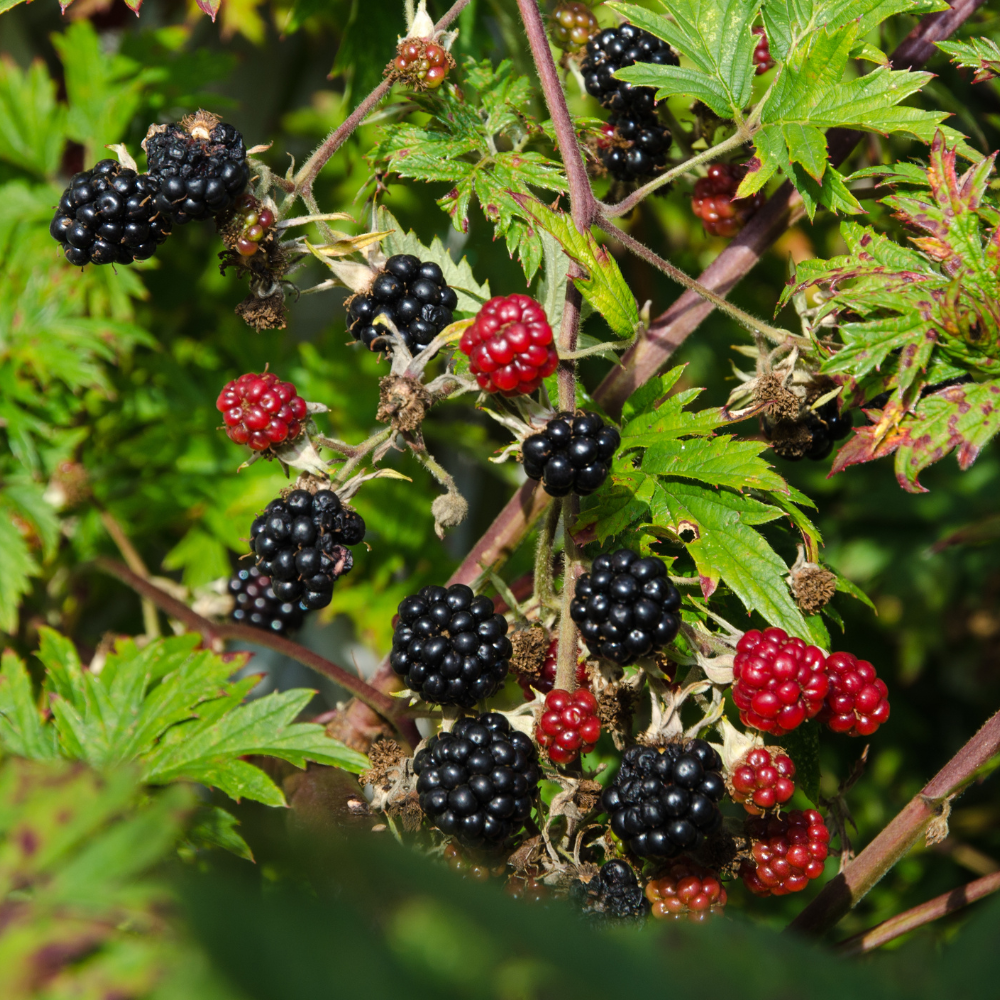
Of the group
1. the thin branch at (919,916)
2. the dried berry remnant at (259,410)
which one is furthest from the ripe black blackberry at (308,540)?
the thin branch at (919,916)

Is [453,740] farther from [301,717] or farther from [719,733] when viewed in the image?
[301,717]

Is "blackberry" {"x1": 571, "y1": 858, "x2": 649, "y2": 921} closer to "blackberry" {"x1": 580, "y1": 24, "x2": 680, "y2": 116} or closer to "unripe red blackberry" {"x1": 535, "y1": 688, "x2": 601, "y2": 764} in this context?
"unripe red blackberry" {"x1": 535, "y1": 688, "x2": 601, "y2": 764}

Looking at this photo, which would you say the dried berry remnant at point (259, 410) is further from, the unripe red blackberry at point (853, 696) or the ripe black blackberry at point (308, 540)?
the unripe red blackberry at point (853, 696)

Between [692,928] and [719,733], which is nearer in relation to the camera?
[692,928]

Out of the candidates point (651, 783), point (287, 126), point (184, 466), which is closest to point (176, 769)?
point (651, 783)

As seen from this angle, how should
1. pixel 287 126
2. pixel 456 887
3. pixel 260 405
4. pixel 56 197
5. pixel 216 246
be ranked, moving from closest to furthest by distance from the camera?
pixel 456 887, pixel 260 405, pixel 56 197, pixel 216 246, pixel 287 126

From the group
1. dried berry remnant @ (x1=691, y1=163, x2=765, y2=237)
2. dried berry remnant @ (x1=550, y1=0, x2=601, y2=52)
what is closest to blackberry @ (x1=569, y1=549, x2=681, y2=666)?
dried berry remnant @ (x1=691, y1=163, x2=765, y2=237)

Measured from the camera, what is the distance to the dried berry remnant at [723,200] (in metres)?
1.47

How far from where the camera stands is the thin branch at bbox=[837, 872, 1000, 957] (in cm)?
125

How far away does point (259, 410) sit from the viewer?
1.20m

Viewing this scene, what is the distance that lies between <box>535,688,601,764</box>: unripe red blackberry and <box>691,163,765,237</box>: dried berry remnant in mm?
845

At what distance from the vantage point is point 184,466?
81.5 inches

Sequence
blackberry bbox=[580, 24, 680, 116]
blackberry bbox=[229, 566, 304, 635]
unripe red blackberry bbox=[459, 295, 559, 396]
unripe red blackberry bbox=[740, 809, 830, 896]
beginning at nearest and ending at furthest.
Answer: unripe red blackberry bbox=[459, 295, 559, 396]
unripe red blackberry bbox=[740, 809, 830, 896]
blackberry bbox=[580, 24, 680, 116]
blackberry bbox=[229, 566, 304, 635]

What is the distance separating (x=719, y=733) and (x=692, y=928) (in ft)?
2.31
